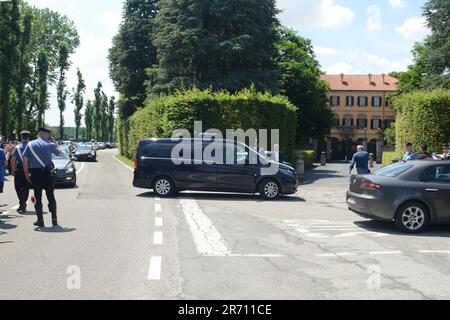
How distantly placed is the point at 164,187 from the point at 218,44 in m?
19.7

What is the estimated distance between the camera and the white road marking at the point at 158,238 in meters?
8.51

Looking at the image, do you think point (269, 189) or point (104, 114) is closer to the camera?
point (269, 189)

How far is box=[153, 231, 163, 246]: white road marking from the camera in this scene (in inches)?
335

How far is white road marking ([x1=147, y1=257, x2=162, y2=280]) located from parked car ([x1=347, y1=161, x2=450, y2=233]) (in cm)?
500

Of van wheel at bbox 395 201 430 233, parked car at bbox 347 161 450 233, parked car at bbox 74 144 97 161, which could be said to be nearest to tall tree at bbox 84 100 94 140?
parked car at bbox 74 144 97 161

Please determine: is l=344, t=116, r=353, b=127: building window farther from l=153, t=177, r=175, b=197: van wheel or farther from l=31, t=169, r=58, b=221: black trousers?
l=31, t=169, r=58, b=221: black trousers

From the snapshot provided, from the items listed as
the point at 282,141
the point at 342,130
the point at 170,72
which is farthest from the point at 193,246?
the point at 342,130

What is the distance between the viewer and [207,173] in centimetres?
1566

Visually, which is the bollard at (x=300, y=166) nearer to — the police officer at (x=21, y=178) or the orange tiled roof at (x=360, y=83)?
the police officer at (x=21, y=178)

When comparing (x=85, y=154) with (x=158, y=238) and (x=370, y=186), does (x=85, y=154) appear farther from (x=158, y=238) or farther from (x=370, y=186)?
(x=370, y=186)

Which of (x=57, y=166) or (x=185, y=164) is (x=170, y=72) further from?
(x=185, y=164)

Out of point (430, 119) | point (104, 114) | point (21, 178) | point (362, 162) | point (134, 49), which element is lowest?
point (21, 178)

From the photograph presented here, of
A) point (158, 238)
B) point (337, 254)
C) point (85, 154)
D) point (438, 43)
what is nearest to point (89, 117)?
point (85, 154)

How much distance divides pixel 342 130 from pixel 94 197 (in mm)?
86683
